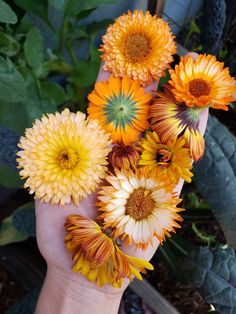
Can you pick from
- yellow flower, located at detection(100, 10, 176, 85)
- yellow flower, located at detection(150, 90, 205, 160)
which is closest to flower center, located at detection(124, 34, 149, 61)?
yellow flower, located at detection(100, 10, 176, 85)

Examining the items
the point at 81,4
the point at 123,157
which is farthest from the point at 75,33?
the point at 123,157

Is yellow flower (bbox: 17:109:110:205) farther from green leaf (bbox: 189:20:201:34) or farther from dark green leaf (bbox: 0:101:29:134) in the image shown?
green leaf (bbox: 189:20:201:34)

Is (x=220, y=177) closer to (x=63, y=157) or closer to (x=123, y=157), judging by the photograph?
(x=123, y=157)

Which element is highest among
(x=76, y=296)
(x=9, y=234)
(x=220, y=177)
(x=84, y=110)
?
(x=220, y=177)

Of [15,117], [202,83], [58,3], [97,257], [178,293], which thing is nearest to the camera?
[97,257]

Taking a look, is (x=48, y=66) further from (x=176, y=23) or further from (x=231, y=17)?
(x=231, y=17)

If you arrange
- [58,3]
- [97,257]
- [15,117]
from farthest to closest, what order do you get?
[15,117] → [58,3] → [97,257]

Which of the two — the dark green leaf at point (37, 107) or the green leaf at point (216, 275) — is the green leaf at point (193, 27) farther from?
the green leaf at point (216, 275)

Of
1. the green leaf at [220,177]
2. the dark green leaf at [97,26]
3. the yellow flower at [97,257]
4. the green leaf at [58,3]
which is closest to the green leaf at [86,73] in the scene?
the dark green leaf at [97,26]
